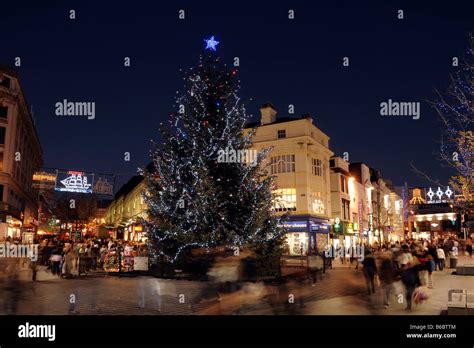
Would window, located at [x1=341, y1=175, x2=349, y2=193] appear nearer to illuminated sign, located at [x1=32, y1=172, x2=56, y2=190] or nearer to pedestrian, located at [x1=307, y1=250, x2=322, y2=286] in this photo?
illuminated sign, located at [x1=32, y1=172, x2=56, y2=190]

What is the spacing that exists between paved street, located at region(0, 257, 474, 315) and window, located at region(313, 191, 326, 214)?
68.3 ft

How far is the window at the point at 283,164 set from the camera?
38.1 m

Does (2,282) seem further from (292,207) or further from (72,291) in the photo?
(292,207)

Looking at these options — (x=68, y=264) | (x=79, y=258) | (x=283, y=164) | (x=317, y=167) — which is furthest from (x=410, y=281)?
(x=317, y=167)

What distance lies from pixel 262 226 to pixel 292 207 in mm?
19529

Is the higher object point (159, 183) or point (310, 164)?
point (310, 164)

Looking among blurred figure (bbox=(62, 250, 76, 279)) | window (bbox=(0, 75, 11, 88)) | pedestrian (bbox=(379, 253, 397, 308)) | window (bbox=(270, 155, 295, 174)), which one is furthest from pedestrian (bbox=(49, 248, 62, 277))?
window (bbox=(0, 75, 11, 88))

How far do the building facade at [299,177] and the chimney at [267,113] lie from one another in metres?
0.77

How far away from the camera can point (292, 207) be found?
3778cm

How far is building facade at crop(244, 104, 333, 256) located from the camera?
1474 inches

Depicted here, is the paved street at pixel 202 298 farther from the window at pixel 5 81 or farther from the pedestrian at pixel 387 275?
the window at pixel 5 81

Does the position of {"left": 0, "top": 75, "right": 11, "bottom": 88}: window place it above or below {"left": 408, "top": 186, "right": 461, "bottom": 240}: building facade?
above
